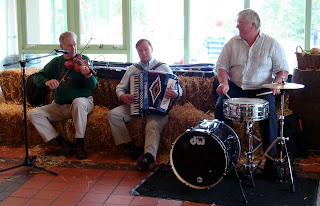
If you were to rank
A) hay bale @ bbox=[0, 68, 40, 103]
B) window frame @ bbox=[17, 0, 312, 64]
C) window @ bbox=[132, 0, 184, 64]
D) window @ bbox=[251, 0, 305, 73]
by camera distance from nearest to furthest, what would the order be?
1. window @ bbox=[251, 0, 305, 73]
2. hay bale @ bbox=[0, 68, 40, 103]
3. window frame @ bbox=[17, 0, 312, 64]
4. window @ bbox=[132, 0, 184, 64]

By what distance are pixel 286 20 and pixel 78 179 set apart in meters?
3.02

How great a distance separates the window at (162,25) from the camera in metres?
5.15

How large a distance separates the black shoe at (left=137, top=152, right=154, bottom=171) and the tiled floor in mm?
62

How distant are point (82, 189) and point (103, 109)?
1347 millimetres

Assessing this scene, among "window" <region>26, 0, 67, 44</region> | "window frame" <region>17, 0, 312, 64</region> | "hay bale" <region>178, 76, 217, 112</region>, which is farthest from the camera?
"window" <region>26, 0, 67, 44</region>

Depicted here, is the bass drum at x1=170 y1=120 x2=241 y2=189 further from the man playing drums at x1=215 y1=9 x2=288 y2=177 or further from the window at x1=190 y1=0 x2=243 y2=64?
the window at x1=190 y1=0 x2=243 y2=64

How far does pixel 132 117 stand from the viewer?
4.00 metres

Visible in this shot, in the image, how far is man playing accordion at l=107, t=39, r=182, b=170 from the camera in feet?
12.4

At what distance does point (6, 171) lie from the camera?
12.1 feet

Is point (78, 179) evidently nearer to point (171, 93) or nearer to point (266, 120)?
point (171, 93)

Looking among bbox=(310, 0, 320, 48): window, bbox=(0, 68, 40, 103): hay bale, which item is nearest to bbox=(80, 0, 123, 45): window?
bbox=(0, 68, 40, 103): hay bale

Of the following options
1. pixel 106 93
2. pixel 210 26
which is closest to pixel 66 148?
pixel 106 93

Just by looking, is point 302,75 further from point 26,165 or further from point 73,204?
point 26,165

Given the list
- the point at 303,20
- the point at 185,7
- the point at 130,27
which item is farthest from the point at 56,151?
the point at 303,20
